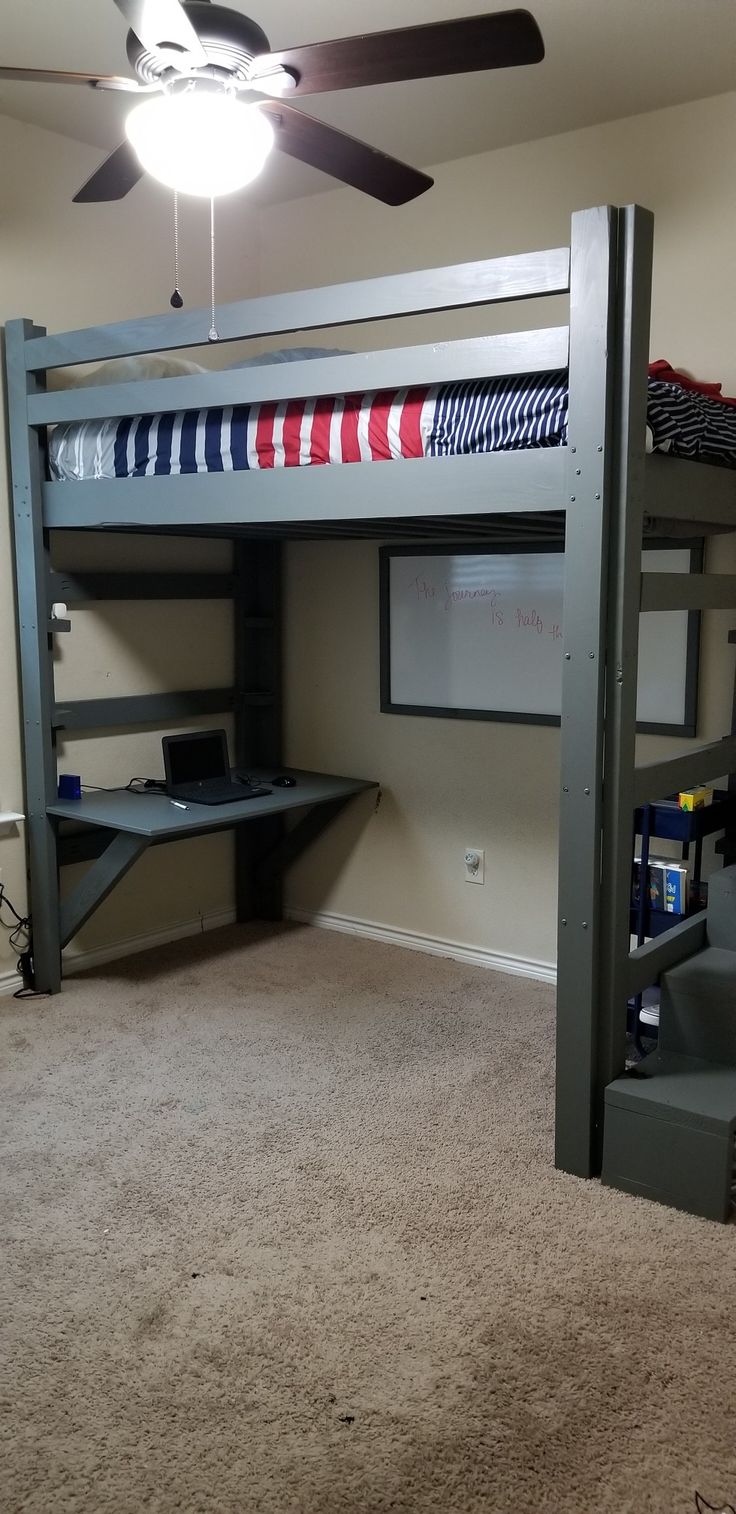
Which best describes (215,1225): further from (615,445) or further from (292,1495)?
(615,445)

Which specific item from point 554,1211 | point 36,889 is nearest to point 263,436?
point 36,889

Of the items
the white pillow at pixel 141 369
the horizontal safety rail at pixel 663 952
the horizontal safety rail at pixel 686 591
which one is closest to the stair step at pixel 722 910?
the horizontal safety rail at pixel 663 952

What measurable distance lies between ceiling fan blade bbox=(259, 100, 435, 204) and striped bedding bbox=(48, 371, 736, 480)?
41 cm

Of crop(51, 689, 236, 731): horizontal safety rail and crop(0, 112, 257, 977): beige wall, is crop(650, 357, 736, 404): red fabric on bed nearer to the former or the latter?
crop(0, 112, 257, 977): beige wall

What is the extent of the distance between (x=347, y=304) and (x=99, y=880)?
5.46 feet

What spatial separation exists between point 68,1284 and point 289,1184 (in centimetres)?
48

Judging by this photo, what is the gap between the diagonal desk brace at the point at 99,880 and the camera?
2.96m

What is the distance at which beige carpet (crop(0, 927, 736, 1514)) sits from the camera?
150 cm

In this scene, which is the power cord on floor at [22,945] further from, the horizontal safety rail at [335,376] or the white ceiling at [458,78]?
the white ceiling at [458,78]

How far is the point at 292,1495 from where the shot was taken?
1445mm

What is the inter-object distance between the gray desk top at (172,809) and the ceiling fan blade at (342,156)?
1.57m

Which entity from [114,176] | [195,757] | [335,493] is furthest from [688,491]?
[195,757]

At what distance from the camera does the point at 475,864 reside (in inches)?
135

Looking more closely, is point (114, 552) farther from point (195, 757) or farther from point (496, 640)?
point (496, 640)
